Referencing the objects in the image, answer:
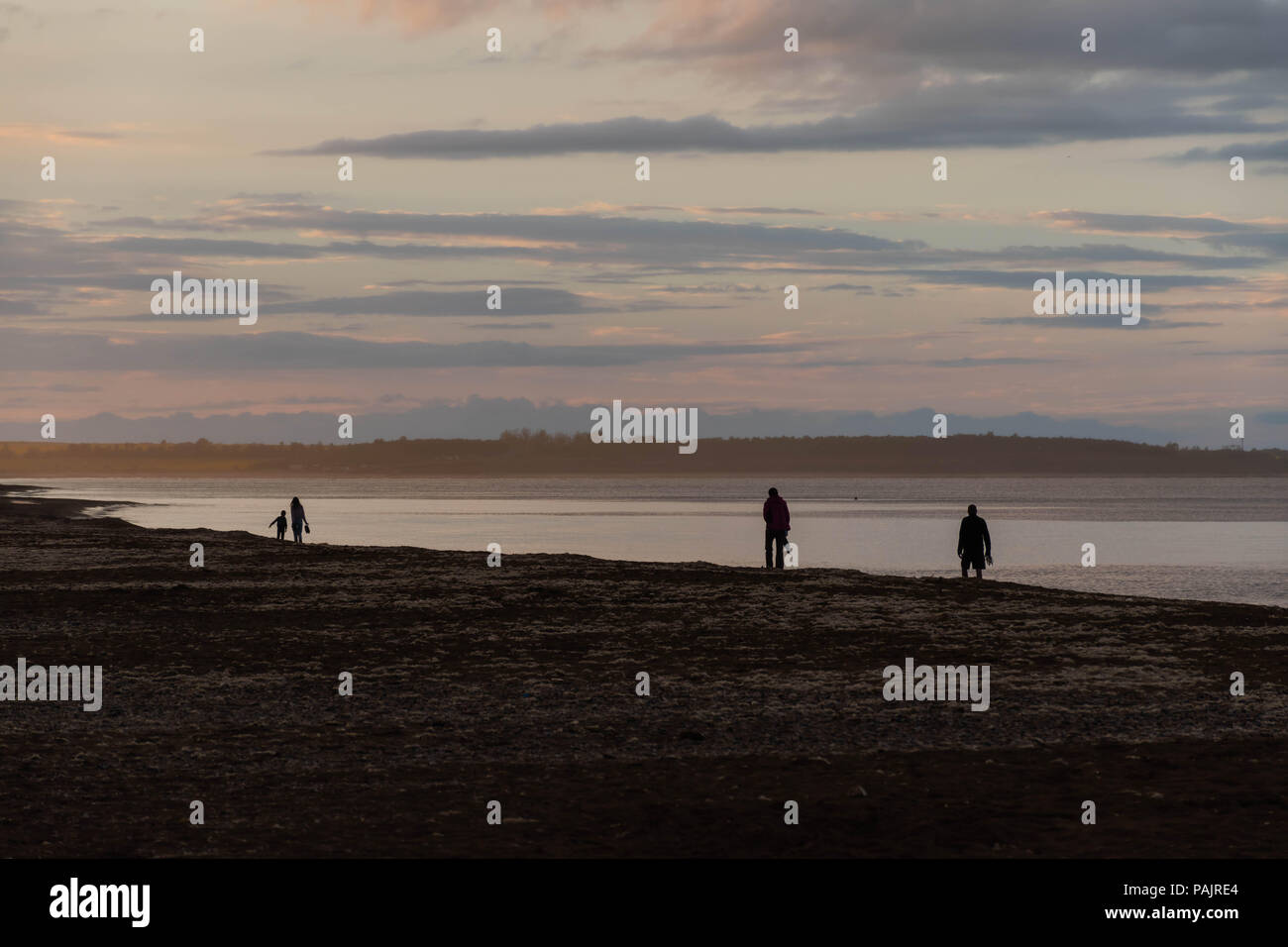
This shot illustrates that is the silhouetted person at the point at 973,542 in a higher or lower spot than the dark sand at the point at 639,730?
higher

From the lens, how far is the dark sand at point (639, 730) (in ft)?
33.3

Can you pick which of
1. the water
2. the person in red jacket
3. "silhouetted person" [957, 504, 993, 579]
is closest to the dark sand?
"silhouetted person" [957, 504, 993, 579]

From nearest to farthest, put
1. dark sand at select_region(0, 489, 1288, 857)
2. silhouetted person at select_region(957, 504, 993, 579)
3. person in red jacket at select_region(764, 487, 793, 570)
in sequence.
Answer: dark sand at select_region(0, 489, 1288, 857) < silhouetted person at select_region(957, 504, 993, 579) < person in red jacket at select_region(764, 487, 793, 570)

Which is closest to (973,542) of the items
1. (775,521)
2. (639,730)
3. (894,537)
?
(775,521)

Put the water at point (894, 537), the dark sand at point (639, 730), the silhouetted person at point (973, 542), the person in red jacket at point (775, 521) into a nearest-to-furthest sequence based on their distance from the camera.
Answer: the dark sand at point (639, 730)
the silhouetted person at point (973, 542)
the person in red jacket at point (775, 521)
the water at point (894, 537)

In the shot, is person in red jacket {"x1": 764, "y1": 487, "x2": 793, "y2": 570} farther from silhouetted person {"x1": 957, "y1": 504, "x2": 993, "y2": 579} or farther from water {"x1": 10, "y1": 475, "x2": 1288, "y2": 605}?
water {"x1": 10, "y1": 475, "x2": 1288, "y2": 605}

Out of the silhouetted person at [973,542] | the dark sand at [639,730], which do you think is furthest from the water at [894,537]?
the dark sand at [639,730]

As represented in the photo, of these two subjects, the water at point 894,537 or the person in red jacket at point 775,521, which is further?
the water at point 894,537

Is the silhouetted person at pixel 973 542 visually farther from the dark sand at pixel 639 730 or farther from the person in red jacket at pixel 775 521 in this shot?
the person in red jacket at pixel 775 521

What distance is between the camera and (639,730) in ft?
46.8

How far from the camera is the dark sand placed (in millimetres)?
10148

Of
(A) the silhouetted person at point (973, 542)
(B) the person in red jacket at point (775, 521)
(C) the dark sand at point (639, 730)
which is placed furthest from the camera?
(B) the person in red jacket at point (775, 521)

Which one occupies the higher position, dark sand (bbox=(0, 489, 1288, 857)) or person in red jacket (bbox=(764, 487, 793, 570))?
person in red jacket (bbox=(764, 487, 793, 570))

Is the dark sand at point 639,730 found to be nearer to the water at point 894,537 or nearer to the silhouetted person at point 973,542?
the silhouetted person at point 973,542
